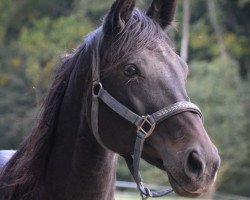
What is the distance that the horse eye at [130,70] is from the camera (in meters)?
3.67

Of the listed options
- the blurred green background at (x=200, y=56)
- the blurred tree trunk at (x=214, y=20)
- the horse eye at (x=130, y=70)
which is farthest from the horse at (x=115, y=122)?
the blurred tree trunk at (x=214, y=20)

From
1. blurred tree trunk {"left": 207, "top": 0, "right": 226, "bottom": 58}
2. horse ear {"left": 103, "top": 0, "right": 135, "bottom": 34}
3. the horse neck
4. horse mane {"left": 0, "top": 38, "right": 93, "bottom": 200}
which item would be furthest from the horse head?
blurred tree trunk {"left": 207, "top": 0, "right": 226, "bottom": 58}

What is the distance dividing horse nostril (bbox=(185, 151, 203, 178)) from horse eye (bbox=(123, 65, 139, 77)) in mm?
574

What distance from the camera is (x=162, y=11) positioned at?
158 inches

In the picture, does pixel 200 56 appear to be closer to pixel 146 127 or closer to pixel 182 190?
pixel 146 127

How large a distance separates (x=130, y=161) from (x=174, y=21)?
88cm

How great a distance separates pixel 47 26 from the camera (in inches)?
1233

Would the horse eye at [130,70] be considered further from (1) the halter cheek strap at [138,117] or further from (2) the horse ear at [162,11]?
(2) the horse ear at [162,11]

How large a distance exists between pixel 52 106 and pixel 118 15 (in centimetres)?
Answer: 70

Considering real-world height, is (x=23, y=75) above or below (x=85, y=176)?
below

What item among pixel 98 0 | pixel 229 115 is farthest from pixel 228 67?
pixel 98 0

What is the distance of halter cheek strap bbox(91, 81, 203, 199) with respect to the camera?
11.6ft

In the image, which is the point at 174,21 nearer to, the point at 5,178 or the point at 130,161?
the point at 130,161

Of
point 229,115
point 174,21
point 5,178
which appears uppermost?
point 174,21
